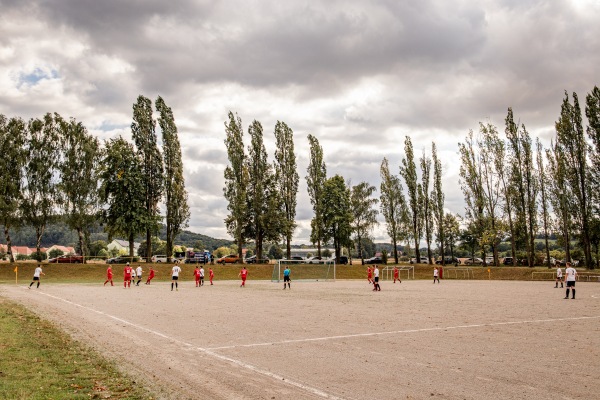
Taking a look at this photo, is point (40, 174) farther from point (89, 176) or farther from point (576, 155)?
point (576, 155)

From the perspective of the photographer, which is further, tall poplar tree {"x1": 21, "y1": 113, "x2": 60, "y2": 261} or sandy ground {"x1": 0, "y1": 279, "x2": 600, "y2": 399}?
tall poplar tree {"x1": 21, "y1": 113, "x2": 60, "y2": 261}

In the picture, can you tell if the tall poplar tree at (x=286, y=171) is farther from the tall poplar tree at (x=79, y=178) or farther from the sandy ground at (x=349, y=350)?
the sandy ground at (x=349, y=350)

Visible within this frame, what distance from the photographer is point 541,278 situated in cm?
5619

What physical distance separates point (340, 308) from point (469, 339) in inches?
363

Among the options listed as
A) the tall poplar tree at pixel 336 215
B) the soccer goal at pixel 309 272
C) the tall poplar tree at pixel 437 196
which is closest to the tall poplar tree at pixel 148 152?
the soccer goal at pixel 309 272

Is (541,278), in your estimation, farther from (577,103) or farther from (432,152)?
(432,152)

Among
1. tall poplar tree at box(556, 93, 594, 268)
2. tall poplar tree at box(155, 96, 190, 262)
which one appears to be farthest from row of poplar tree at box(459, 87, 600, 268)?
tall poplar tree at box(155, 96, 190, 262)

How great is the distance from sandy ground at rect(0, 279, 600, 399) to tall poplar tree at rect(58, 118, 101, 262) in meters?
43.1

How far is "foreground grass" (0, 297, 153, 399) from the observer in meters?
7.77

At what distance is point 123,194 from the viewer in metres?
60.0

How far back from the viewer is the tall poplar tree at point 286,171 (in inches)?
2825

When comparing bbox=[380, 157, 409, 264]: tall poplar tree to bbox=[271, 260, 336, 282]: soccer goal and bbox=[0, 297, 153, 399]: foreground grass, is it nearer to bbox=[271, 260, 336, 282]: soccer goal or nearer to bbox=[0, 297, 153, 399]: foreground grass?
bbox=[271, 260, 336, 282]: soccer goal

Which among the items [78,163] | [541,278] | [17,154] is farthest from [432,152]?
[17,154]

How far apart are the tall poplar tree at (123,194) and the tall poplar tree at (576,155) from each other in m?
54.3
